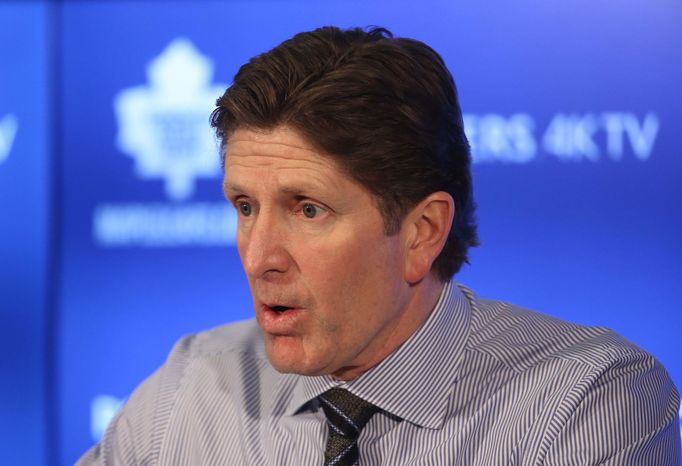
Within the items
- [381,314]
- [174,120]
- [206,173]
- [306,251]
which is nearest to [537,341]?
[381,314]

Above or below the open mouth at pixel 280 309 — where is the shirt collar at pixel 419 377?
below

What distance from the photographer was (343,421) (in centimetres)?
159

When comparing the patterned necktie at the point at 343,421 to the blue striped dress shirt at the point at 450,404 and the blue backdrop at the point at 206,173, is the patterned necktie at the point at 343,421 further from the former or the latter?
the blue backdrop at the point at 206,173

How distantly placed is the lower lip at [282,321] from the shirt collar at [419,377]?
18 cm

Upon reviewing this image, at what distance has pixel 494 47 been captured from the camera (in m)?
2.44

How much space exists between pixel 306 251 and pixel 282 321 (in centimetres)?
11

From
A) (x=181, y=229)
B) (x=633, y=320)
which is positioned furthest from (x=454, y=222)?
(x=181, y=229)

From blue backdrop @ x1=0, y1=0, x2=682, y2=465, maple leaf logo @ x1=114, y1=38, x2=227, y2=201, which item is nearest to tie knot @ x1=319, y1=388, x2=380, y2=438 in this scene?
blue backdrop @ x1=0, y1=0, x2=682, y2=465

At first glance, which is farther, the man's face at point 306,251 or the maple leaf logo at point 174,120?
the maple leaf logo at point 174,120

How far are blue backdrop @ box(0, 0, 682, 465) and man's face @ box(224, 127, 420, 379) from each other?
3.25 feet

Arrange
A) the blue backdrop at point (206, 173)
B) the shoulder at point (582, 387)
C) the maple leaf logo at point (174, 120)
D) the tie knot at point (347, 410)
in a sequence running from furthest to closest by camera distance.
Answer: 1. the maple leaf logo at point (174, 120)
2. the blue backdrop at point (206, 173)
3. the tie knot at point (347, 410)
4. the shoulder at point (582, 387)

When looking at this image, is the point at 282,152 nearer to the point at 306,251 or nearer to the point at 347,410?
the point at 306,251

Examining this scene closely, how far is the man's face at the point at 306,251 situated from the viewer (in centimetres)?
148

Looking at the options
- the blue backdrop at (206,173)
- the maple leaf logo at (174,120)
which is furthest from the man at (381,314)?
the maple leaf logo at (174,120)
